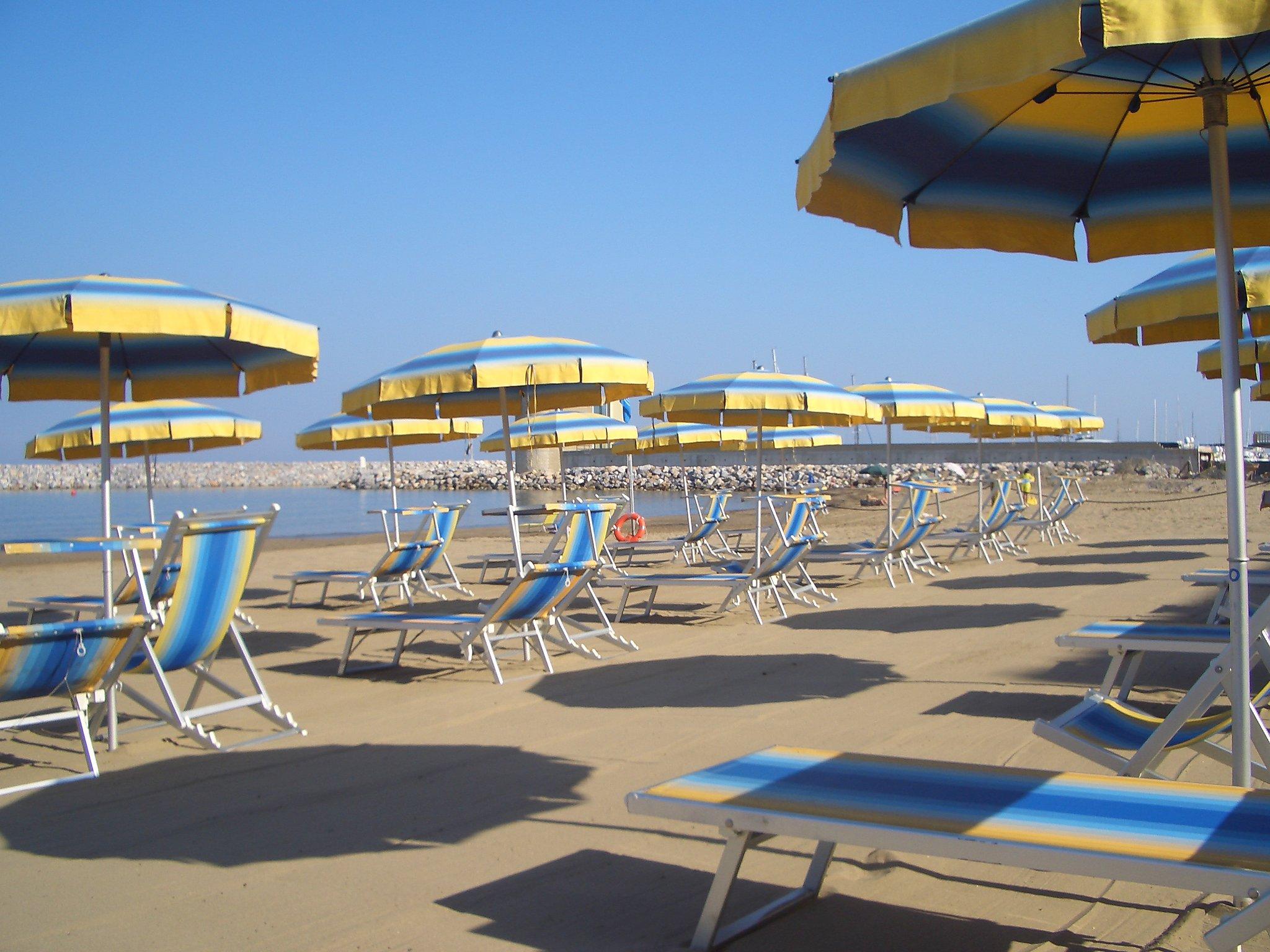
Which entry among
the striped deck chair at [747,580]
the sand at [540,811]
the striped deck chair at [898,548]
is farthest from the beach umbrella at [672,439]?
the sand at [540,811]

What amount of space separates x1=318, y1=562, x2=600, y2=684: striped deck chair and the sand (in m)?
0.21

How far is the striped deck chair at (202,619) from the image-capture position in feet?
13.5

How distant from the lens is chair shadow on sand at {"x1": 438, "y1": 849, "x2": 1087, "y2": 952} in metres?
2.34

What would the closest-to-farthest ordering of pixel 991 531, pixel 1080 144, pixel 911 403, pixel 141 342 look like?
pixel 1080 144 → pixel 141 342 → pixel 911 403 → pixel 991 531

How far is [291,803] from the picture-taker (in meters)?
3.54

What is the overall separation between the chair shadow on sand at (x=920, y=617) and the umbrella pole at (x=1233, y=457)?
4.08 metres

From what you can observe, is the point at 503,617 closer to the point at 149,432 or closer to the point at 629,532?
the point at 149,432

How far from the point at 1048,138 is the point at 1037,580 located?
22.3 feet

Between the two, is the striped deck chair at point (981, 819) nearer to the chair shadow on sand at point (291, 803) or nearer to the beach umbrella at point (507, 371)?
the chair shadow on sand at point (291, 803)

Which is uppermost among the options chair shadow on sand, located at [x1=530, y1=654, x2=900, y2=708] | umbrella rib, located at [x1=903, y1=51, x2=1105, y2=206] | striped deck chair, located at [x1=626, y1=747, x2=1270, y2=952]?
umbrella rib, located at [x1=903, y1=51, x2=1105, y2=206]

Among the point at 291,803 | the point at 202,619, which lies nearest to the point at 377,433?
the point at 202,619

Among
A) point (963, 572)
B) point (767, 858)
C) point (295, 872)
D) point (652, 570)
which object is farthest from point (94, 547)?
point (963, 572)

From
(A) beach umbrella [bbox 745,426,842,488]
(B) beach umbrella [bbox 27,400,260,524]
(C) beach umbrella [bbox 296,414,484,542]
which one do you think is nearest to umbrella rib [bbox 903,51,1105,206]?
(B) beach umbrella [bbox 27,400,260,524]

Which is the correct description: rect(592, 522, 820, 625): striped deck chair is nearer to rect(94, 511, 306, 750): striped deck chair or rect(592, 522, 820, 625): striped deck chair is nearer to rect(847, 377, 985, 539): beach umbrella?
rect(847, 377, 985, 539): beach umbrella
